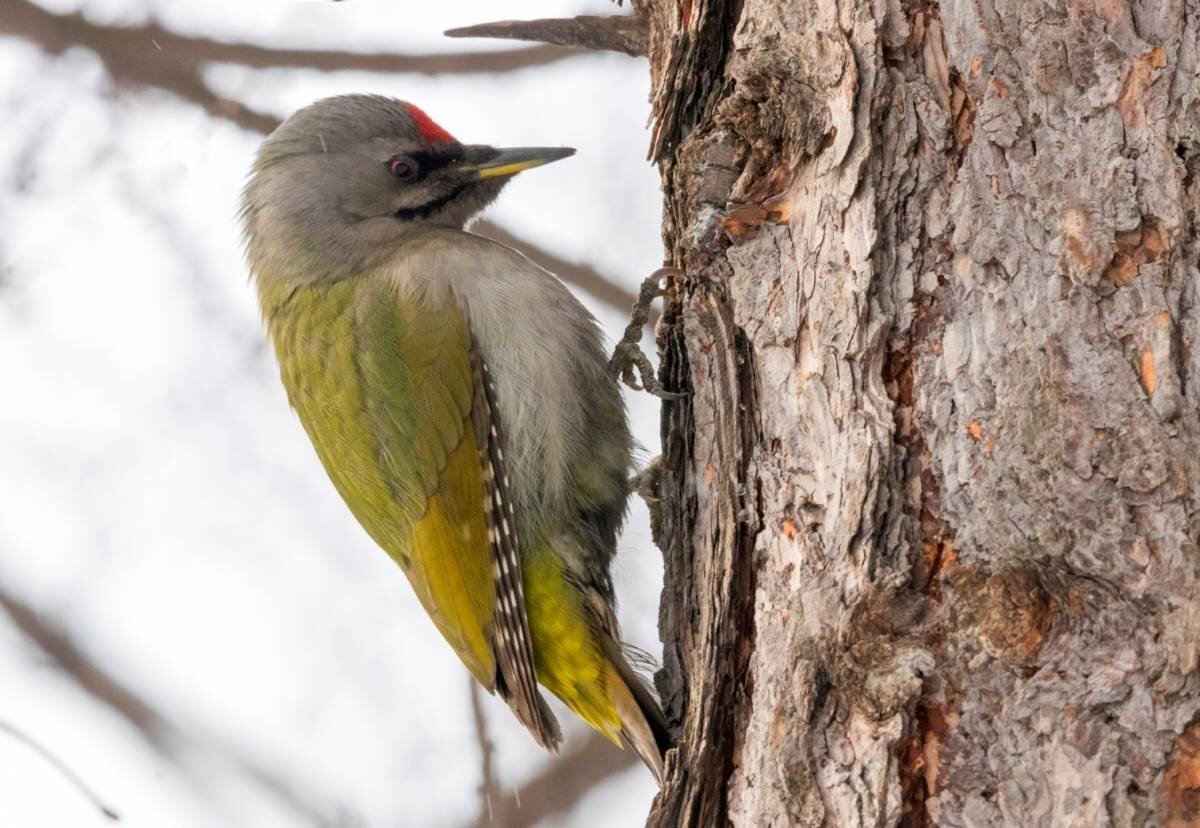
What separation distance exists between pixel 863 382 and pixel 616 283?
111 inches

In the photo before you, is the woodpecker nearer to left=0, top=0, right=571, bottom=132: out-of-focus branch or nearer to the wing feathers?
the wing feathers

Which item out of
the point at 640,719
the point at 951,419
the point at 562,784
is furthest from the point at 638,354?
the point at 562,784

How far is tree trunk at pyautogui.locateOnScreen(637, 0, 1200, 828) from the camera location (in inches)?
66.7

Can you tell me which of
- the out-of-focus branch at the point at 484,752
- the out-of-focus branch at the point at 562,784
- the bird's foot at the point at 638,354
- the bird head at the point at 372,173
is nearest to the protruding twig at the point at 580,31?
the bird's foot at the point at 638,354

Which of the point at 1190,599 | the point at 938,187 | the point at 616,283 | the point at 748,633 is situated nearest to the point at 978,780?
the point at 1190,599

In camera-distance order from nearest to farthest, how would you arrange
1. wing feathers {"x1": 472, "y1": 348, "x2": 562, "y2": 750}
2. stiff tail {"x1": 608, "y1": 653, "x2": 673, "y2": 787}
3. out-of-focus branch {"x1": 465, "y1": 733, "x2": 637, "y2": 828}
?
stiff tail {"x1": 608, "y1": 653, "x2": 673, "y2": 787}, wing feathers {"x1": 472, "y1": 348, "x2": 562, "y2": 750}, out-of-focus branch {"x1": 465, "y1": 733, "x2": 637, "y2": 828}

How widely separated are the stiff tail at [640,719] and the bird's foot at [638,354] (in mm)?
740

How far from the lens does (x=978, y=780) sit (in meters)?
1.75

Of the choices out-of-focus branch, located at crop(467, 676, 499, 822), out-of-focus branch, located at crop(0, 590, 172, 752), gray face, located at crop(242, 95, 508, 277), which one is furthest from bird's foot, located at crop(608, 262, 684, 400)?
out-of-focus branch, located at crop(0, 590, 172, 752)

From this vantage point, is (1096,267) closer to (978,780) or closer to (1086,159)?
(1086,159)

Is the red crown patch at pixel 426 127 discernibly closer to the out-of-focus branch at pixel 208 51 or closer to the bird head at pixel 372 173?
the bird head at pixel 372 173

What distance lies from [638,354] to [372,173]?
48.2 inches

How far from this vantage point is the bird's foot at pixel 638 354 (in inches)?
124

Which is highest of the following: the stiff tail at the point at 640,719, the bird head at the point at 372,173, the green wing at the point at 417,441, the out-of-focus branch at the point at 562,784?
the bird head at the point at 372,173
